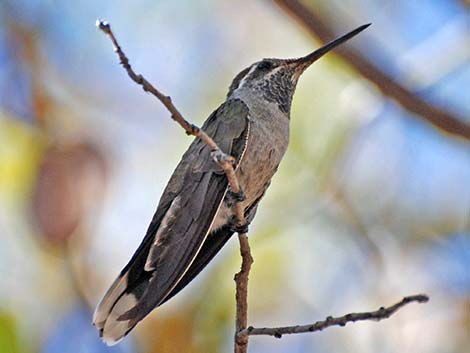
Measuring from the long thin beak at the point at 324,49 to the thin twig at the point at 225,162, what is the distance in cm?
144

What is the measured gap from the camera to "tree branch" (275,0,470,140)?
369 cm

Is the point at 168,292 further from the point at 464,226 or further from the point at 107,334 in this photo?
the point at 464,226

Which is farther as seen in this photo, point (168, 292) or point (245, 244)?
point (168, 292)

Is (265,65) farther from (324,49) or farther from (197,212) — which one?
(197,212)

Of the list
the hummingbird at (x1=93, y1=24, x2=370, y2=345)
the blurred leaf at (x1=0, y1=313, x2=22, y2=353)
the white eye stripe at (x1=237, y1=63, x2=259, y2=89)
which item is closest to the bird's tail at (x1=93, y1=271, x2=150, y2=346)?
the hummingbird at (x1=93, y1=24, x2=370, y2=345)

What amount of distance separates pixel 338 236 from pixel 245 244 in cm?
289

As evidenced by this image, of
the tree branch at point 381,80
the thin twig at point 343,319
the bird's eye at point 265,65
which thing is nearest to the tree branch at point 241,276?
the thin twig at point 343,319

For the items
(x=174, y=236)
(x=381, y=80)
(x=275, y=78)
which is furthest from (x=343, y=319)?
(x=275, y=78)

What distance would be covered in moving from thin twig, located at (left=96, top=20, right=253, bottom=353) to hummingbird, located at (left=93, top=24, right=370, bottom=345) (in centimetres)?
10

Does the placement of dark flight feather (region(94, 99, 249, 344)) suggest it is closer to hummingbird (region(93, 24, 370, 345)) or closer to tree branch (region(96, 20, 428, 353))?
hummingbird (region(93, 24, 370, 345))

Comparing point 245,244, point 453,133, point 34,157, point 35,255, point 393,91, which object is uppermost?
point 34,157

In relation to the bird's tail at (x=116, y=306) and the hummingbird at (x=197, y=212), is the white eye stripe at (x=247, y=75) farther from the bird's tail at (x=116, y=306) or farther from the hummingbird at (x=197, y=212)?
the bird's tail at (x=116, y=306)

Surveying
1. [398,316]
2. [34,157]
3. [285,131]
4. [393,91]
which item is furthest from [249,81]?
[398,316]

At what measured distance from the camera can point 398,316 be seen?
5312 mm
